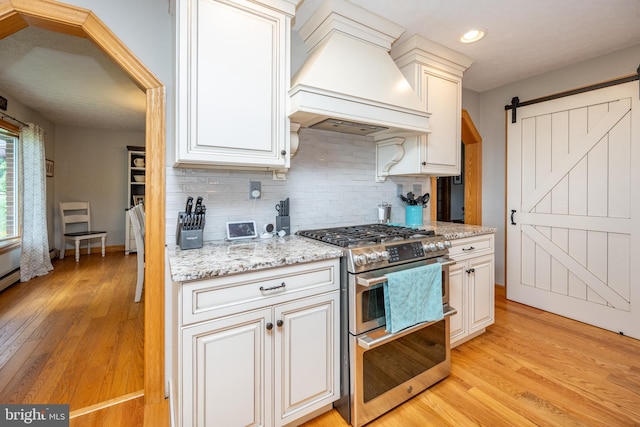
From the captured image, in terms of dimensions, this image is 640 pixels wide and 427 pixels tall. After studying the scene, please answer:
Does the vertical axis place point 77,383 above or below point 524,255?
below

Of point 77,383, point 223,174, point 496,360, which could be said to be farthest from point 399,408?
point 77,383

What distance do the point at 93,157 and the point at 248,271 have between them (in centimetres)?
619

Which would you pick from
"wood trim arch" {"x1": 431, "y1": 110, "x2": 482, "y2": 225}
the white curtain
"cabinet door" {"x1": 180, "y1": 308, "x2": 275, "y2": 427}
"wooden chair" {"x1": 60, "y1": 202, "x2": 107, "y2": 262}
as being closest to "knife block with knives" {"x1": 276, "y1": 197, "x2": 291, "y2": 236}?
"cabinet door" {"x1": 180, "y1": 308, "x2": 275, "y2": 427}

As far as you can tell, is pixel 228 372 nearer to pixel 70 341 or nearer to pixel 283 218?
pixel 283 218

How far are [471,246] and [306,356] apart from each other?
1542 millimetres

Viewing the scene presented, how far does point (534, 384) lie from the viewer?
183 cm

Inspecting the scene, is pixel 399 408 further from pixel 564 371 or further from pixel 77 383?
pixel 77 383

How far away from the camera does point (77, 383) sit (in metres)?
1.84

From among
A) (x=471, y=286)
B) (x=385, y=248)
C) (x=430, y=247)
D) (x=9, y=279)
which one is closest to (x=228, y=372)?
(x=385, y=248)

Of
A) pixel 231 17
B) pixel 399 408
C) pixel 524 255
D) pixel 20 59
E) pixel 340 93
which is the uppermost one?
pixel 20 59

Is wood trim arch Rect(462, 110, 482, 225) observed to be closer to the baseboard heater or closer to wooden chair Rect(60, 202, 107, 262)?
the baseboard heater

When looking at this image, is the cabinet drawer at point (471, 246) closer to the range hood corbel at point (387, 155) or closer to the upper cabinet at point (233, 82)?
the range hood corbel at point (387, 155)

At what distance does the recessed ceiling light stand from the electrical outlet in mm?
1904

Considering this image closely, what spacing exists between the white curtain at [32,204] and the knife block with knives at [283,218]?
4.18 meters
